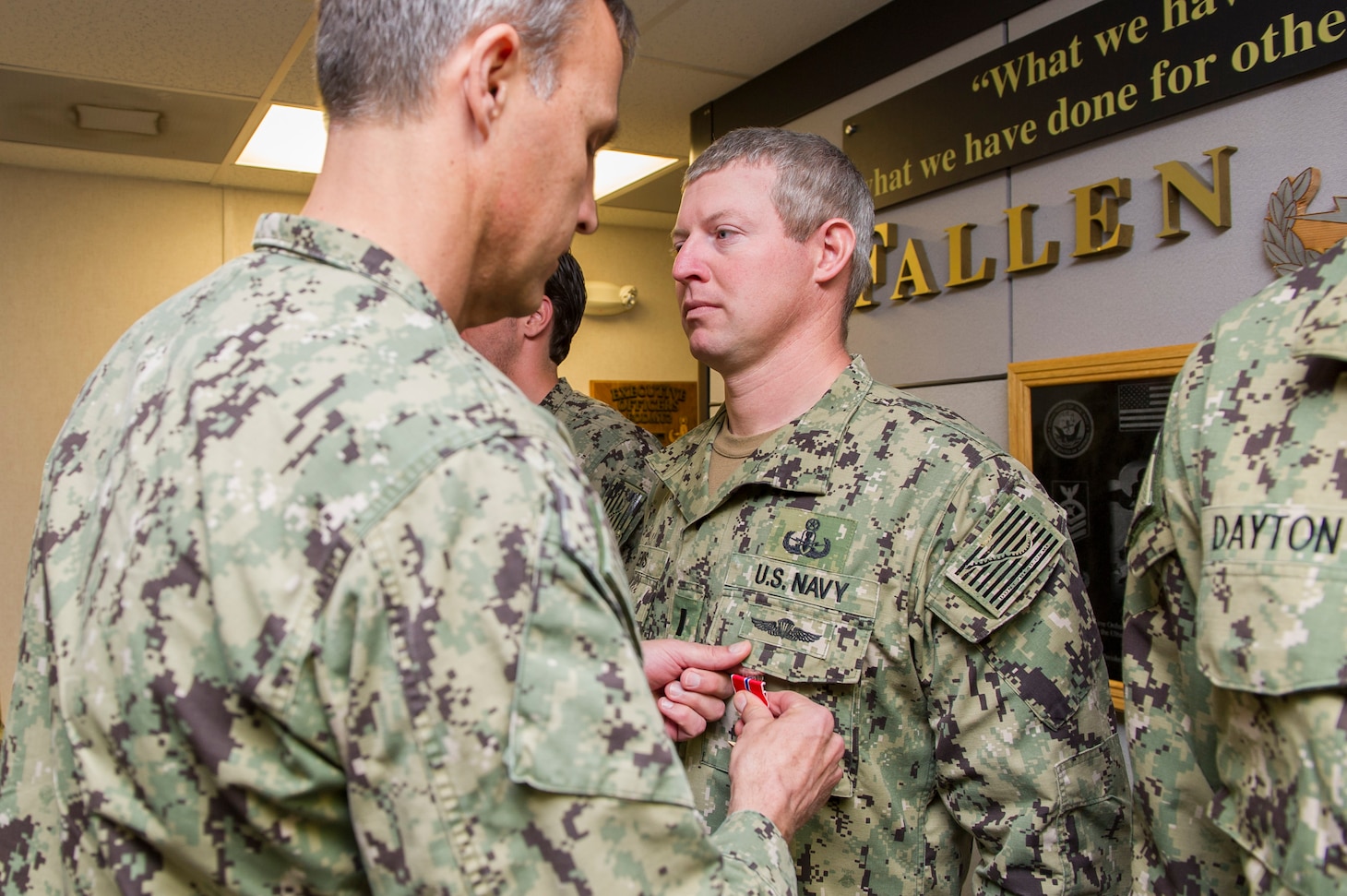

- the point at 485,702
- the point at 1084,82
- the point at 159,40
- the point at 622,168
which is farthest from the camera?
the point at 622,168

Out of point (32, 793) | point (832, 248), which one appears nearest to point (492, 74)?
point (32, 793)

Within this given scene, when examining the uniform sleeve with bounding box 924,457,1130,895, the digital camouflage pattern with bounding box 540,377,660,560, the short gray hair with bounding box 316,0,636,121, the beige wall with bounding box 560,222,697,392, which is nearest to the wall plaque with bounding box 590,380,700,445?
the beige wall with bounding box 560,222,697,392

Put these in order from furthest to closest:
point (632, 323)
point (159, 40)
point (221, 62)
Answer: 1. point (632, 323)
2. point (221, 62)
3. point (159, 40)

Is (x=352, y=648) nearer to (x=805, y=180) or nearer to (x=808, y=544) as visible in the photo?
(x=808, y=544)

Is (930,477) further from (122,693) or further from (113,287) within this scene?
(113,287)

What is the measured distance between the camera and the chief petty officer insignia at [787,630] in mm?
1371

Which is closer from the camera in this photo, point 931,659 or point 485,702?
point 485,702

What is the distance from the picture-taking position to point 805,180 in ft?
5.35

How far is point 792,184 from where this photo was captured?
1622 mm

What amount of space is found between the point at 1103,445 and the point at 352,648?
1.99 metres

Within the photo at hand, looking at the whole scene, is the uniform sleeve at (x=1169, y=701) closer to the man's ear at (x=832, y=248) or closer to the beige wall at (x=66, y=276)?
the man's ear at (x=832, y=248)

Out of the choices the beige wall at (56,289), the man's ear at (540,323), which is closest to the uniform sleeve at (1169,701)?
the man's ear at (540,323)

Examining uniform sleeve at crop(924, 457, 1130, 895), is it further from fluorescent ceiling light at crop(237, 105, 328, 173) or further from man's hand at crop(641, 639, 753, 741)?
fluorescent ceiling light at crop(237, 105, 328, 173)

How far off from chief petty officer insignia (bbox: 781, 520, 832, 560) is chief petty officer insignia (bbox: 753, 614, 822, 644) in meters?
0.10
